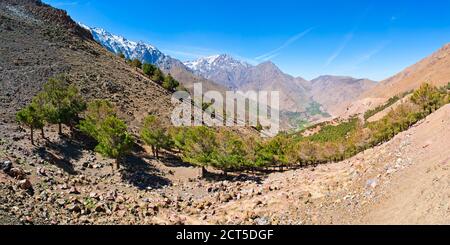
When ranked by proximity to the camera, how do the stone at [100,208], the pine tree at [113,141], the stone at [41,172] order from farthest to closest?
the pine tree at [113,141]
the stone at [41,172]
the stone at [100,208]

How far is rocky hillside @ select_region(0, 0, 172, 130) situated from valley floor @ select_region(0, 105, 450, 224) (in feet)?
45.8

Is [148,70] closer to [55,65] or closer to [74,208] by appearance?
[55,65]

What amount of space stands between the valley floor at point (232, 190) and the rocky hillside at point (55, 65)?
45.8ft

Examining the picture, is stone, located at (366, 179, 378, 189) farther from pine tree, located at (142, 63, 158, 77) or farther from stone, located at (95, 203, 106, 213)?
pine tree, located at (142, 63, 158, 77)

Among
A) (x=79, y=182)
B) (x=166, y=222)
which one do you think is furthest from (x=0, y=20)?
(x=166, y=222)

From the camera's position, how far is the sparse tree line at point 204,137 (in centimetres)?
3884

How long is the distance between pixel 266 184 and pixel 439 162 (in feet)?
57.3

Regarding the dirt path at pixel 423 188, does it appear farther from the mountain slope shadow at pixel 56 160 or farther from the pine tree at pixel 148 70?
the pine tree at pixel 148 70

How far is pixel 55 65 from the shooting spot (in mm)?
64000

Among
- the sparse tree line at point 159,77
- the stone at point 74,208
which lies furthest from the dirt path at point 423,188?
the sparse tree line at point 159,77

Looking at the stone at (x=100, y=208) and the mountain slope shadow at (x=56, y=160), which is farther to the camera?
the mountain slope shadow at (x=56, y=160)

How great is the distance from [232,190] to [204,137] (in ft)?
31.0
